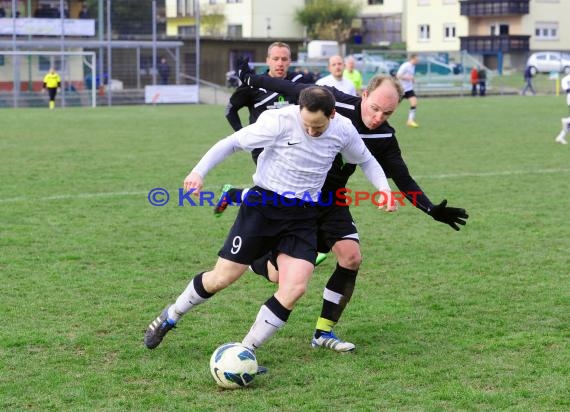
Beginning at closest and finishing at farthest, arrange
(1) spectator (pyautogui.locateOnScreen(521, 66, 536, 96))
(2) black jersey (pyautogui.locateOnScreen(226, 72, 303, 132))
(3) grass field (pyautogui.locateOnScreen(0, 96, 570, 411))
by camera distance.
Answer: (3) grass field (pyautogui.locateOnScreen(0, 96, 570, 411)), (2) black jersey (pyautogui.locateOnScreen(226, 72, 303, 132)), (1) spectator (pyautogui.locateOnScreen(521, 66, 536, 96))

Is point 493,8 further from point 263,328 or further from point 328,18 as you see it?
point 263,328

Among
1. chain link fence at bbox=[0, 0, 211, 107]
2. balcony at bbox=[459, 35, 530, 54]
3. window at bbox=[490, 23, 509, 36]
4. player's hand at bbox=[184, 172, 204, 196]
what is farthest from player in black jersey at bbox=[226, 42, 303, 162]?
window at bbox=[490, 23, 509, 36]

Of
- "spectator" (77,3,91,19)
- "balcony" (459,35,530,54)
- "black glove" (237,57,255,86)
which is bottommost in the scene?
"black glove" (237,57,255,86)

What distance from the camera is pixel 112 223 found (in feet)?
35.0

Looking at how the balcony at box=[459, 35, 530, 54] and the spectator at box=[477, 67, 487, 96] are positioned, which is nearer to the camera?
the spectator at box=[477, 67, 487, 96]

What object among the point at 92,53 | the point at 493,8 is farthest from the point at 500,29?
the point at 92,53

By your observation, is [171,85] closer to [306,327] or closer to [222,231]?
[222,231]

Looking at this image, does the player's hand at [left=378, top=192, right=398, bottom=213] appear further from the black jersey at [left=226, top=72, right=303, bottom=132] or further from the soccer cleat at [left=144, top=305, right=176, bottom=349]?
the black jersey at [left=226, top=72, right=303, bottom=132]

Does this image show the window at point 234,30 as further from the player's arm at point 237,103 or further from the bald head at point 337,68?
the player's arm at point 237,103

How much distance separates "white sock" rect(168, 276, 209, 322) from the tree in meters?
74.4

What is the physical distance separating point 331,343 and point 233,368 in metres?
0.99

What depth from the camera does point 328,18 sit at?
3123 inches

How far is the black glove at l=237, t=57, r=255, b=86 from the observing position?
759 centimetres

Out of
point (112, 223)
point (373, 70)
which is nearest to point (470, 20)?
point (373, 70)
